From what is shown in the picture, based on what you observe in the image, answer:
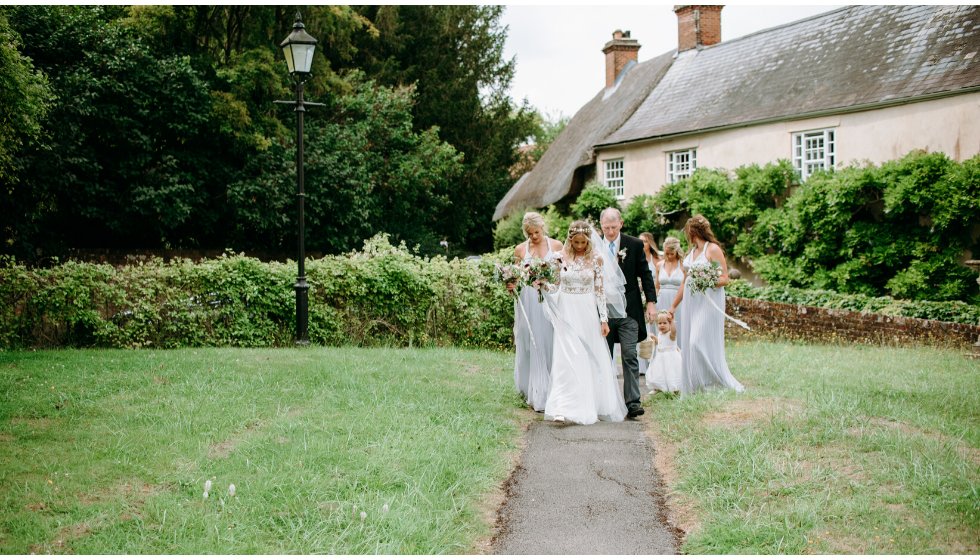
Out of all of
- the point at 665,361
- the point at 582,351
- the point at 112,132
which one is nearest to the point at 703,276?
the point at 665,361

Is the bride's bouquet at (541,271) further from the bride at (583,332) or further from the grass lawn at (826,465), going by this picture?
the grass lawn at (826,465)

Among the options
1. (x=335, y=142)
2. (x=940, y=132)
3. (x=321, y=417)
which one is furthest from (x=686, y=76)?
(x=321, y=417)

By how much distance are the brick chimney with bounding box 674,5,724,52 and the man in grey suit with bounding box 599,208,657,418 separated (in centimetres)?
2430

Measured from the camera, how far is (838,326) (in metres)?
15.2

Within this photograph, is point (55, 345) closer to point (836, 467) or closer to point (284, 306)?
point (284, 306)

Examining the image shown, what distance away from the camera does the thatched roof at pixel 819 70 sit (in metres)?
19.7

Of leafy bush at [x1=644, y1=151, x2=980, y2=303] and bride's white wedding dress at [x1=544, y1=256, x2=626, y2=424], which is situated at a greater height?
leafy bush at [x1=644, y1=151, x2=980, y2=303]

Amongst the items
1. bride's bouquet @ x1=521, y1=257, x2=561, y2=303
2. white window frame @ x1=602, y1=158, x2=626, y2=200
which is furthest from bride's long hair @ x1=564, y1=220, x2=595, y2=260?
white window frame @ x1=602, y1=158, x2=626, y2=200

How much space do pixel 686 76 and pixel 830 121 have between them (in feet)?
27.5

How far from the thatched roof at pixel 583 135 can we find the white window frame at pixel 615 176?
2.73 feet

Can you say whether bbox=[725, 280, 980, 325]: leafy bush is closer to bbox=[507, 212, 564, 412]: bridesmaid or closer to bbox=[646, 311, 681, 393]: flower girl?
bbox=[646, 311, 681, 393]: flower girl

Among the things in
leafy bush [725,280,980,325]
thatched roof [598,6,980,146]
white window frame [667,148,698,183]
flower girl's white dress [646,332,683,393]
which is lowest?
flower girl's white dress [646,332,683,393]

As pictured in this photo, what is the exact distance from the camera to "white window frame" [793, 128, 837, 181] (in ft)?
72.0

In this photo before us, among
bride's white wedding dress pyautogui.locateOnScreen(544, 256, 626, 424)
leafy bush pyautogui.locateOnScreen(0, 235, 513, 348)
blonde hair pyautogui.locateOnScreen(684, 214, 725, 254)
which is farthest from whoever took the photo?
leafy bush pyautogui.locateOnScreen(0, 235, 513, 348)
